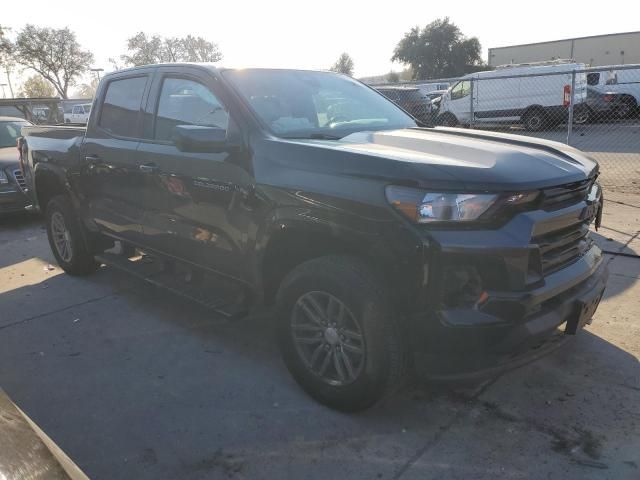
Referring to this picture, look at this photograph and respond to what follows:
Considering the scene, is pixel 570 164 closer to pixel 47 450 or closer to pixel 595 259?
pixel 595 259

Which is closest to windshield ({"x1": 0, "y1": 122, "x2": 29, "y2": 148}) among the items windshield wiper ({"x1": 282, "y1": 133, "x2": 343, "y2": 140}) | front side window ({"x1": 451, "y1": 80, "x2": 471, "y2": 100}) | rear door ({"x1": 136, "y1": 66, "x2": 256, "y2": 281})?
rear door ({"x1": 136, "y1": 66, "x2": 256, "y2": 281})

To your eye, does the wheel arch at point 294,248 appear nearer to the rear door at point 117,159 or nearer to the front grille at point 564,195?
the front grille at point 564,195

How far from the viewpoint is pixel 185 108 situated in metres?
3.78

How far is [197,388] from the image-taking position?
333 centimetres

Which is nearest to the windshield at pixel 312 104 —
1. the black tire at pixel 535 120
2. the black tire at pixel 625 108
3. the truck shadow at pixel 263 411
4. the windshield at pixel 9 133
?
the truck shadow at pixel 263 411

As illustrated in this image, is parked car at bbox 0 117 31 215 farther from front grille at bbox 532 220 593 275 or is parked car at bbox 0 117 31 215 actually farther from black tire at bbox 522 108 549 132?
black tire at bbox 522 108 549 132

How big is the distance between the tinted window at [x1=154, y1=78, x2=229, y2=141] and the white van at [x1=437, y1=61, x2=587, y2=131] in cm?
1469

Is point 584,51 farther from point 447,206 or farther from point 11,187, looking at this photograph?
point 447,206

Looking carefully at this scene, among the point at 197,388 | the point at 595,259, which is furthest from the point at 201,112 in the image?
the point at 595,259

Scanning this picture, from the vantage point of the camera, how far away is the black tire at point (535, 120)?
692 inches

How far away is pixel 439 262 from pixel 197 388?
1.82 meters

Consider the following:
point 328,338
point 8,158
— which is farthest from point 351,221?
point 8,158

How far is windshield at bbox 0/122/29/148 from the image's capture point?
30.8 ft

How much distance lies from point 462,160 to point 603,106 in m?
19.0
